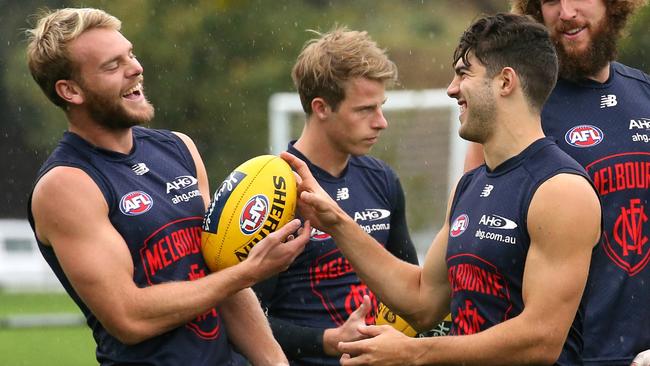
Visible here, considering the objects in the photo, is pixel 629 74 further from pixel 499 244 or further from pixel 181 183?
pixel 181 183

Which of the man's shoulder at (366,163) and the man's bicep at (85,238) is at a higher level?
the man's bicep at (85,238)

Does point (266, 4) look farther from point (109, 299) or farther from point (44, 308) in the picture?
point (109, 299)

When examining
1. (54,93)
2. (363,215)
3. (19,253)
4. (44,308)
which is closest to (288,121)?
(363,215)

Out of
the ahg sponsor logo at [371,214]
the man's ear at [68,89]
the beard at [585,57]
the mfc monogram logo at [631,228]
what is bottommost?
the ahg sponsor logo at [371,214]

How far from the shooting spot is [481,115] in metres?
4.55

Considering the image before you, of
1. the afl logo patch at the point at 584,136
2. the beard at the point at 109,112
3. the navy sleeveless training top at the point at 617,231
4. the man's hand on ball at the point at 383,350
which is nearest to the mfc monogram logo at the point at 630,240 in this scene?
the navy sleeveless training top at the point at 617,231

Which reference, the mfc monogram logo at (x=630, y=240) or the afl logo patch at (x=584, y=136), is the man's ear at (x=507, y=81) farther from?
the mfc monogram logo at (x=630, y=240)

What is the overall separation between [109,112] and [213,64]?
84.5 ft

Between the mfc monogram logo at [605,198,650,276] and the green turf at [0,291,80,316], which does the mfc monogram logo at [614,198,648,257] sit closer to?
the mfc monogram logo at [605,198,650,276]

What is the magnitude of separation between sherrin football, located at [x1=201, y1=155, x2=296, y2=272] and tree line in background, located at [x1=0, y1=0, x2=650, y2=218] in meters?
22.8

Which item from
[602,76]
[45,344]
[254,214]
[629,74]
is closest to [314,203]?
[254,214]

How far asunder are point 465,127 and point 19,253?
2673cm

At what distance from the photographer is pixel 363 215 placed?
6.03 m

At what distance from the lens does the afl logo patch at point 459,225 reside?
15.0 feet
